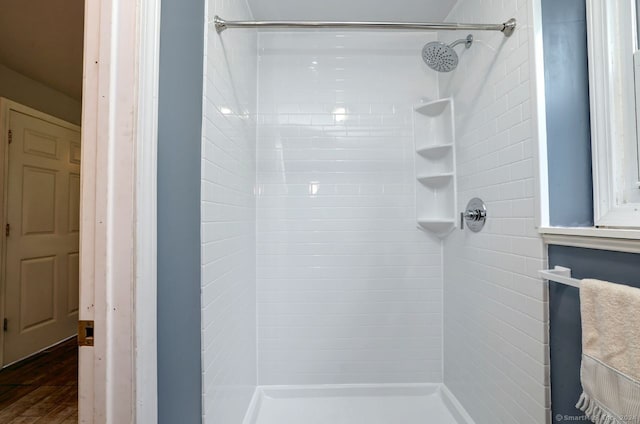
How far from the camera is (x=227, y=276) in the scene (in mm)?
1432

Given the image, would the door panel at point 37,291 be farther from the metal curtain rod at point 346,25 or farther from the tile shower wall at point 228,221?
the metal curtain rod at point 346,25

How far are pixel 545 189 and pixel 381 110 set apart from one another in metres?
1.19

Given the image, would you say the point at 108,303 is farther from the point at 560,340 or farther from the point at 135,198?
the point at 560,340

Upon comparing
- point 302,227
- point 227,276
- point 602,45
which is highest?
point 602,45

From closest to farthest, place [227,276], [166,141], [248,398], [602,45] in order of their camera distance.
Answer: [166,141] → [602,45] → [227,276] → [248,398]

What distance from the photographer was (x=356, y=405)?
74.4 inches

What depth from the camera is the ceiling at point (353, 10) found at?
1.81 m

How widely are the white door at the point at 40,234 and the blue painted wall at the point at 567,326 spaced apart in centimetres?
344

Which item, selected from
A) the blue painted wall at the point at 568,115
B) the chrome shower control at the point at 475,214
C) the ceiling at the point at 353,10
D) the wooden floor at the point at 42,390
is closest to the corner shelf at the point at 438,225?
the chrome shower control at the point at 475,214

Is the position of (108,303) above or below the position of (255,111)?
below

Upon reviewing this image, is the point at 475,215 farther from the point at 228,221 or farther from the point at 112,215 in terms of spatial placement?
the point at 112,215

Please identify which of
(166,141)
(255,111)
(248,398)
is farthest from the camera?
(255,111)

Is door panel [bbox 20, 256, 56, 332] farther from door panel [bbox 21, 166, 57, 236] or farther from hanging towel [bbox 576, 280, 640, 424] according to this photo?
hanging towel [bbox 576, 280, 640, 424]

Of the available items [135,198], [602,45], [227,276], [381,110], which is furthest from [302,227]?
[602,45]
